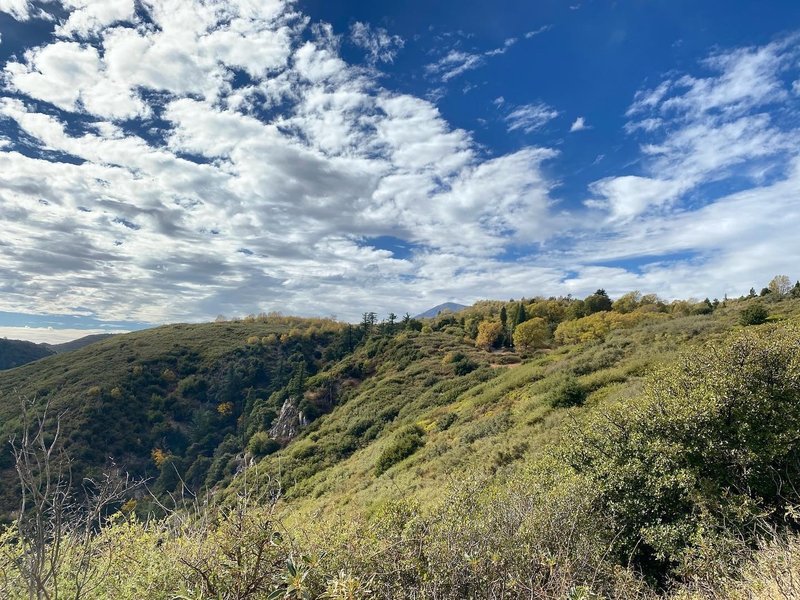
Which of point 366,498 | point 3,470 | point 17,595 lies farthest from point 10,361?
point 17,595

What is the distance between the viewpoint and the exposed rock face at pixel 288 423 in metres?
64.8

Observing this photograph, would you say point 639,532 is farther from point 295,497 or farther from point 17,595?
point 295,497

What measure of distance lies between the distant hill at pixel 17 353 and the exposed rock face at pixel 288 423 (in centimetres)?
14724

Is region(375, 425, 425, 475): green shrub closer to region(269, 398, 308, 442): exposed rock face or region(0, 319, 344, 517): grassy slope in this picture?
region(269, 398, 308, 442): exposed rock face

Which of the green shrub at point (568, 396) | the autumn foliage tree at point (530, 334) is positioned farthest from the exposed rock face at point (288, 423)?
the green shrub at point (568, 396)

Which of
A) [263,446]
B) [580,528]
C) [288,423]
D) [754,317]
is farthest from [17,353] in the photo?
[754,317]

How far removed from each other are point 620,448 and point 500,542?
6.31 m

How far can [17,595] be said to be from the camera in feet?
16.6

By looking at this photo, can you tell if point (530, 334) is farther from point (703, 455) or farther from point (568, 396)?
point (703, 455)

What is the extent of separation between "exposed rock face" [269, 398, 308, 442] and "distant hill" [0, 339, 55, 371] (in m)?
147

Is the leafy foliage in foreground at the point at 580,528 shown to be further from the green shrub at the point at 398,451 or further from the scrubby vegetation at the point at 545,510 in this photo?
the green shrub at the point at 398,451

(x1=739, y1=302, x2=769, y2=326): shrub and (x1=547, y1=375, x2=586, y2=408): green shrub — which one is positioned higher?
(x1=739, y1=302, x2=769, y2=326): shrub

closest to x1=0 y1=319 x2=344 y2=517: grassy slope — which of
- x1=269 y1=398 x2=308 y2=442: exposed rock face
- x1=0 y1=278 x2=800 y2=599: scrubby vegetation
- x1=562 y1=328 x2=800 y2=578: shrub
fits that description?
x1=269 y1=398 x2=308 y2=442: exposed rock face

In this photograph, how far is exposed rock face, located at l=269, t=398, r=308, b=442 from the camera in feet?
213
